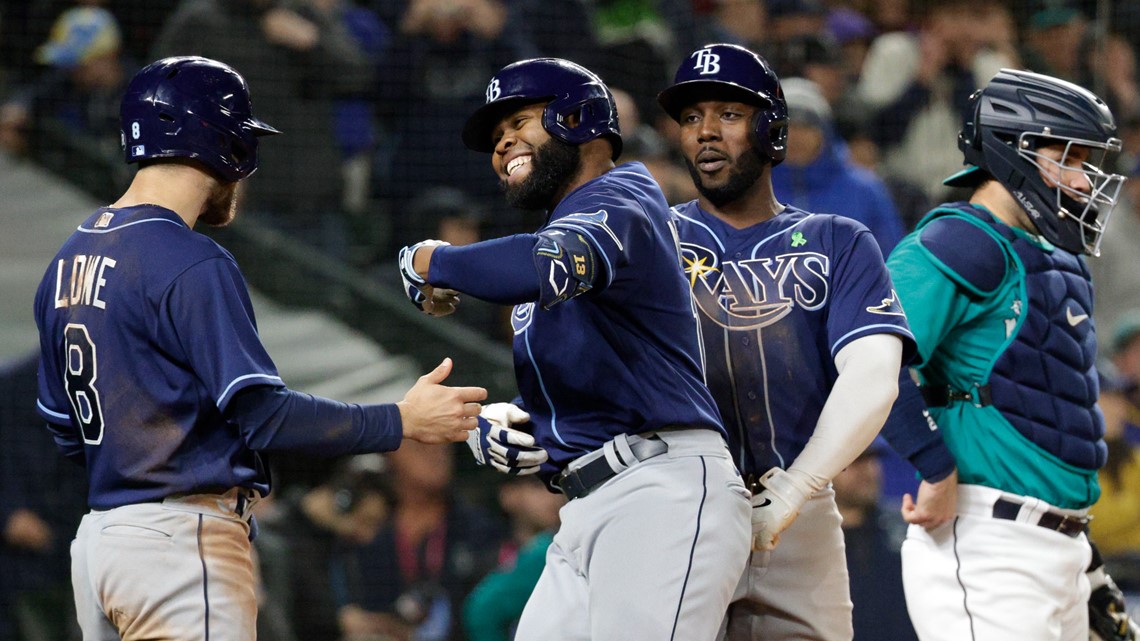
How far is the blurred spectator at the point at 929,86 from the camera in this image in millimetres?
7711

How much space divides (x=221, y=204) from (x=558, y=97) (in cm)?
83

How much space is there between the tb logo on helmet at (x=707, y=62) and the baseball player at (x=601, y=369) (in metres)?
0.37

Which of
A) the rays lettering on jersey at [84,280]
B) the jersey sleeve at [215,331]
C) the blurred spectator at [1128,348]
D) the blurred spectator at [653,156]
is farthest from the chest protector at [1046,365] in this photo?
the blurred spectator at [1128,348]

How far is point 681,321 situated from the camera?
10.5 ft

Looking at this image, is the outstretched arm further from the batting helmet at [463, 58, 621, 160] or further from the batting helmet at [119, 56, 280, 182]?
the batting helmet at [119, 56, 280, 182]

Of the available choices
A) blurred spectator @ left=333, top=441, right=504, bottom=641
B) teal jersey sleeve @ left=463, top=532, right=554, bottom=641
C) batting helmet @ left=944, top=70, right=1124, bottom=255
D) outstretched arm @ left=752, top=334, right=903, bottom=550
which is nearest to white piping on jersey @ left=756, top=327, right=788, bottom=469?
outstretched arm @ left=752, top=334, right=903, bottom=550

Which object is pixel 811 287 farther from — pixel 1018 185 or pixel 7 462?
pixel 7 462

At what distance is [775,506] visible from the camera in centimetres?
323

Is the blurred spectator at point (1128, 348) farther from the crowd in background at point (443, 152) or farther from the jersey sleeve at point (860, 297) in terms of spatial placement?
the jersey sleeve at point (860, 297)

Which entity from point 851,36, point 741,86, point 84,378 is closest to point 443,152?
point 851,36

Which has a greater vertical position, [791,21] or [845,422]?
[791,21]

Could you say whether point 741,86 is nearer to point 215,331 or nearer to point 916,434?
point 916,434

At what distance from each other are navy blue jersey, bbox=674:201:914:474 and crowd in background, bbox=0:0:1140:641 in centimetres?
240

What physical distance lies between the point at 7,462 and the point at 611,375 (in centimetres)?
433
